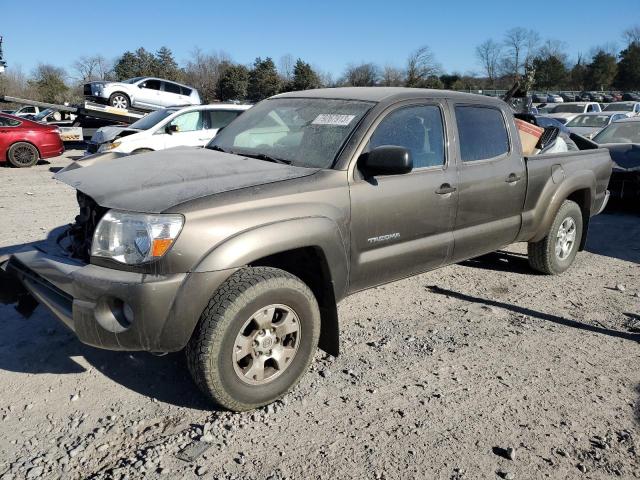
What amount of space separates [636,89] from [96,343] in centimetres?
7340

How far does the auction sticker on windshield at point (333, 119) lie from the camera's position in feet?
11.8

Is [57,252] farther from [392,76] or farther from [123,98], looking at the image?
[392,76]

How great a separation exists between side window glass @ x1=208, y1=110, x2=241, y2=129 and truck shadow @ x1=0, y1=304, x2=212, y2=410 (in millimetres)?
8214

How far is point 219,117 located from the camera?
11648 mm

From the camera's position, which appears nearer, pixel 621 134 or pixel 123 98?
pixel 621 134

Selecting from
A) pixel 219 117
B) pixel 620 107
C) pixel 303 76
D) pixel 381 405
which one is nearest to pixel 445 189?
pixel 381 405

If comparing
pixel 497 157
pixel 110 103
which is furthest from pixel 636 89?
pixel 497 157

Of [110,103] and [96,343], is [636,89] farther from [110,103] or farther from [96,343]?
[96,343]

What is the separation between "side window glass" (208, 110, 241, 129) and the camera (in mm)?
11516

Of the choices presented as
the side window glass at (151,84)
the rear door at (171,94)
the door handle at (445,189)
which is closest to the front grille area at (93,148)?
the rear door at (171,94)

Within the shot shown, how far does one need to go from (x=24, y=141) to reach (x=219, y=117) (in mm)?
5721

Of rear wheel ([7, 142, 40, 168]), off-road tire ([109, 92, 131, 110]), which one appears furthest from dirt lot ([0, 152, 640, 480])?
off-road tire ([109, 92, 131, 110])

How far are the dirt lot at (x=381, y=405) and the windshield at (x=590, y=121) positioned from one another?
13256mm

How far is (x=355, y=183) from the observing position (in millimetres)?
3352
